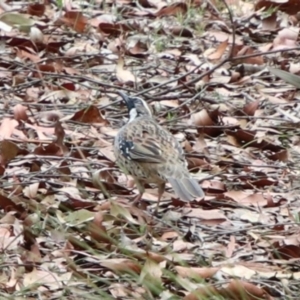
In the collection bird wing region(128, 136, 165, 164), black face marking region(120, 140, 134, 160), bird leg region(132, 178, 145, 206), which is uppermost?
bird wing region(128, 136, 165, 164)

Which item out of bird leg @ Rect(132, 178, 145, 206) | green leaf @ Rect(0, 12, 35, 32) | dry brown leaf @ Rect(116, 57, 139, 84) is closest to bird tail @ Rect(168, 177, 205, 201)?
bird leg @ Rect(132, 178, 145, 206)

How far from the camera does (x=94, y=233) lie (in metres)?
5.43

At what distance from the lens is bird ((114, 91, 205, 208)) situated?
599 cm

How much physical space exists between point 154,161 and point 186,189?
0.32m

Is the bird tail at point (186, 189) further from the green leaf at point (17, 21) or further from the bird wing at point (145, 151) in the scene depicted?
the green leaf at point (17, 21)

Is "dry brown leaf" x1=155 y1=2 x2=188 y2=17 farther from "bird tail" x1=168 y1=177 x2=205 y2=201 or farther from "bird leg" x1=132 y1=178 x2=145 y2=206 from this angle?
"bird tail" x1=168 y1=177 x2=205 y2=201

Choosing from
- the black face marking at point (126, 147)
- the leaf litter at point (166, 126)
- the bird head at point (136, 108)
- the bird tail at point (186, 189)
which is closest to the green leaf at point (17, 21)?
the leaf litter at point (166, 126)

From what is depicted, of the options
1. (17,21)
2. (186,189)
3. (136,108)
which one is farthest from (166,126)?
(17,21)

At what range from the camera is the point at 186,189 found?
5.94 metres

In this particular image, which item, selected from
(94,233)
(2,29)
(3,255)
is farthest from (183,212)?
(2,29)

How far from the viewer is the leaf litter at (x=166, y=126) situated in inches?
201

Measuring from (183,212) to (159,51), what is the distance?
335cm

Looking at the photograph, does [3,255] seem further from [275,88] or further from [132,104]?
[275,88]

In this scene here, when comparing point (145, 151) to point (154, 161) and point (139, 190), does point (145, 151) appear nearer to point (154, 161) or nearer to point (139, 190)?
point (154, 161)
